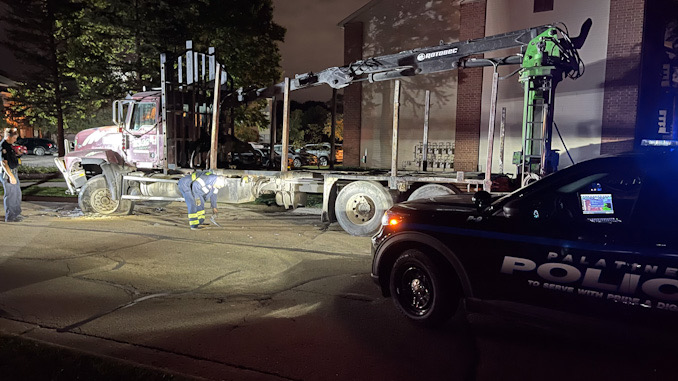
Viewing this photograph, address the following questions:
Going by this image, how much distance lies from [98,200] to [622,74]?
51.5 feet

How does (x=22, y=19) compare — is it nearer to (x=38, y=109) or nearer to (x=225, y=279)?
(x=38, y=109)

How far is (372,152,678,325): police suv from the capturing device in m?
3.52

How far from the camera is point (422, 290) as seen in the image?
477cm

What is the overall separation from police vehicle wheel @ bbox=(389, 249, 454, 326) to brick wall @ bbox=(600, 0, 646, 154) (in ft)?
43.3

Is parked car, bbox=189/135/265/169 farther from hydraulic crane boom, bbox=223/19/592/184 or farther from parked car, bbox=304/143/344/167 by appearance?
parked car, bbox=304/143/344/167

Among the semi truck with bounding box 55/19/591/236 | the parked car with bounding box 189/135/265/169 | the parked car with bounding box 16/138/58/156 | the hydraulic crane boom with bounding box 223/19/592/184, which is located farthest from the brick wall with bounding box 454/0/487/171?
the parked car with bounding box 16/138/58/156

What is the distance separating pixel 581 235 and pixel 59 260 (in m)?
7.05

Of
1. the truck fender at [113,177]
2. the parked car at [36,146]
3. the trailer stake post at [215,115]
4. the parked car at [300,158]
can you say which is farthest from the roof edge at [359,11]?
the parked car at [36,146]

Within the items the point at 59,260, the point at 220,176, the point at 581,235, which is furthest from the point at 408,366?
the point at 220,176

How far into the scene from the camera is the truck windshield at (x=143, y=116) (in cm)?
1194

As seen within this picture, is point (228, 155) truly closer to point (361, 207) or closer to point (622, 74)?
point (361, 207)

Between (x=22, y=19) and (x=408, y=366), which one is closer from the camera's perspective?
(x=408, y=366)

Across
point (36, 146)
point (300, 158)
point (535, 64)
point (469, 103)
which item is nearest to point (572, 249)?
point (535, 64)

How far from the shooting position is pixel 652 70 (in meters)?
15.9
